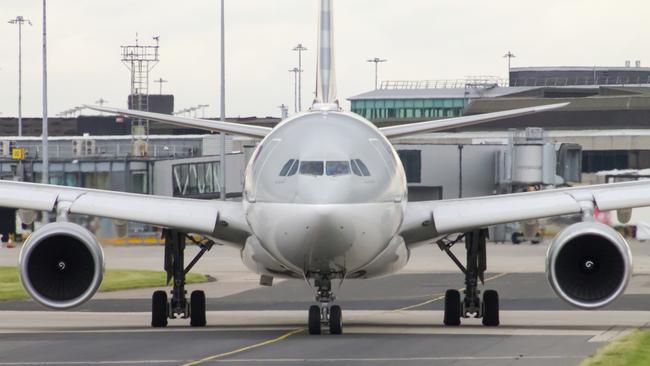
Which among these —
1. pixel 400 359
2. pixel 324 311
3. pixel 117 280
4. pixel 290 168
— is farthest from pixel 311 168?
pixel 117 280

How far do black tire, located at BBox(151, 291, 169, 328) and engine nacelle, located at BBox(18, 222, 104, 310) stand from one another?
311 centimetres

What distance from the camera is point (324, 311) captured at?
27.6 meters

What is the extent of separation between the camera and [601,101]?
10456 centimetres

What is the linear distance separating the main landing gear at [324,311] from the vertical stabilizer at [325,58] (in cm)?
586

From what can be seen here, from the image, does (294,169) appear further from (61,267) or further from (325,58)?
(325,58)

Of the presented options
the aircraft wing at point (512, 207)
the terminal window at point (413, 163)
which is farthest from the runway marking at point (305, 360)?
the terminal window at point (413, 163)

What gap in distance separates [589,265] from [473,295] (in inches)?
164

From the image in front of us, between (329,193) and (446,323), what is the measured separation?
21.0 feet

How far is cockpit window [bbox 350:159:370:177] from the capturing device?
26.6 meters

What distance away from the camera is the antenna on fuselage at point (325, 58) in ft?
106

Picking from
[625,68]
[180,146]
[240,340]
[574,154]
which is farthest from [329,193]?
[625,68]

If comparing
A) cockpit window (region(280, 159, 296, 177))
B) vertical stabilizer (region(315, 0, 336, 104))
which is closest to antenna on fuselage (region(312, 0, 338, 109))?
vertical stabilizer (region(315, 0, 336, 104))

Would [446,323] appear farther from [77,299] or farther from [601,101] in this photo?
[601,101]

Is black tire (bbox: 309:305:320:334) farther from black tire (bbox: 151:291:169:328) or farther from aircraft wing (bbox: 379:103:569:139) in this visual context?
aircraft wing (bbox: 379:103:569:139)
